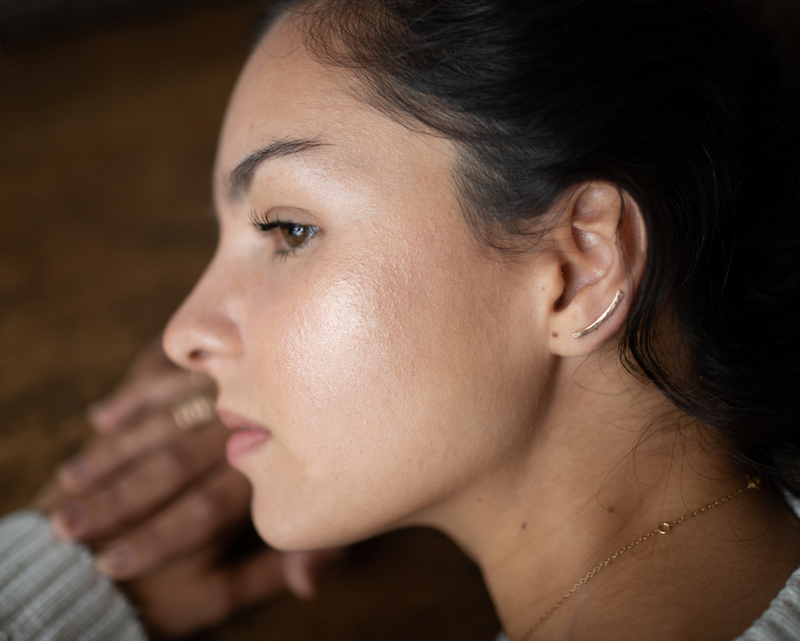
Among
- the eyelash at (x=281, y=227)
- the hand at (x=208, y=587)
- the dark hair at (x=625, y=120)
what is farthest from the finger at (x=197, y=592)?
the dark hair at (x=625, y=120)

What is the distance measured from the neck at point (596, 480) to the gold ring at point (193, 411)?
2.11 ft

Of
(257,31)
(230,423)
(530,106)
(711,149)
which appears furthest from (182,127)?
(711,149)

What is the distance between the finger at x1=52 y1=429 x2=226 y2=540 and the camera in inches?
38.8

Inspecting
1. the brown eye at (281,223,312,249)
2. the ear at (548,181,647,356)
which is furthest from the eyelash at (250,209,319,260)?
the ear at (548,181,647,356)

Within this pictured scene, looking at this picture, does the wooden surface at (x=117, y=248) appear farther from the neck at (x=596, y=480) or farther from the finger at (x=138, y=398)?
the neck at (x=596, y=480)

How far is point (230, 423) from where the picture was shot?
84cm

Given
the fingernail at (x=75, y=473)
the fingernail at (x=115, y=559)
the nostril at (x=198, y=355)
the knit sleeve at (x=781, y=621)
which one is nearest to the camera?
the knit sleeve at (x=781, y=621)

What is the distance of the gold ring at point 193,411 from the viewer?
3.89 feet

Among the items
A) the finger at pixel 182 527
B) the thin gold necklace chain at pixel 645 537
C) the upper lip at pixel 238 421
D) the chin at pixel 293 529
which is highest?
the upper lip at pixel 238 421

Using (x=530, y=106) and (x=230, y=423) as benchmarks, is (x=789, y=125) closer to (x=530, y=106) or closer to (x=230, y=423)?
(x=530, y=106)

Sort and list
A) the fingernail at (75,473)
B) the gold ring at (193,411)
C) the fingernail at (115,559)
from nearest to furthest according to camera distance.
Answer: the fingernail at (115,559) → the fingernail at (75,473) → the gold ring at (193,411)

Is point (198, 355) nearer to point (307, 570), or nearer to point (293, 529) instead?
point (293, 529)

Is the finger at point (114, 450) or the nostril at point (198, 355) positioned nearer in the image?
the nostril at point (198, 355)

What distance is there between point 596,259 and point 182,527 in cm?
80
